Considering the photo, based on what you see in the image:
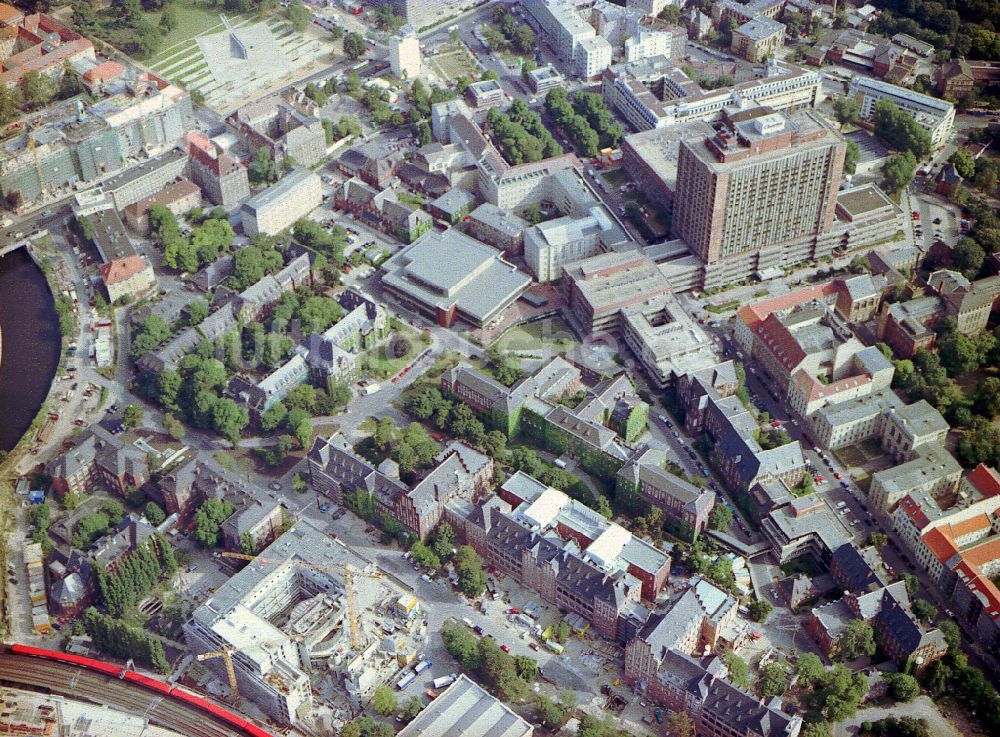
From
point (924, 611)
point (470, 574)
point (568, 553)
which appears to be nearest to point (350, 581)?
point (470, 574)

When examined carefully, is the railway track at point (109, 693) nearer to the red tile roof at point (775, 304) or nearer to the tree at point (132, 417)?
the tree at point (132, 417)

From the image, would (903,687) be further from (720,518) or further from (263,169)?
(263,169)

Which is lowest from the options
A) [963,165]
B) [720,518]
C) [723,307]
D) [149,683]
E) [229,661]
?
[149,683]

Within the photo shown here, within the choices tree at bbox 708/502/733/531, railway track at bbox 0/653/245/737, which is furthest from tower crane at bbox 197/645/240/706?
tree at bbox 708/502/733/531

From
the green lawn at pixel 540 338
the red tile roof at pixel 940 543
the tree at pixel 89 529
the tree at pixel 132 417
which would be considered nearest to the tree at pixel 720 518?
the red tile roof at pixel 940 543

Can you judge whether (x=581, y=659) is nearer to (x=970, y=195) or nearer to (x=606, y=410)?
(x=606, y=410)

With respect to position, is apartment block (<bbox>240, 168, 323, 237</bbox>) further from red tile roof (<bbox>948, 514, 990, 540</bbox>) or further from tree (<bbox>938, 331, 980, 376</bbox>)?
red tile roof (<bbox>948, 514, 990, 540</bbox>)
